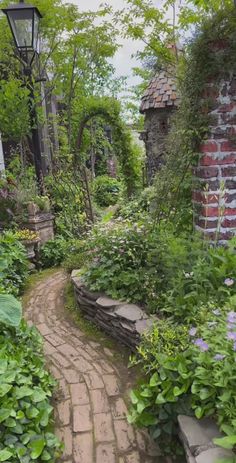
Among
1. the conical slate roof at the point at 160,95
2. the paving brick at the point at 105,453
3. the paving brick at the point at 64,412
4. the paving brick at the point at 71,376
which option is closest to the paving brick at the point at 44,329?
the paving brick at the point at 71,376

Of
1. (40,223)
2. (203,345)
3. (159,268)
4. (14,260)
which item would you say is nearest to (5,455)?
(203,345)

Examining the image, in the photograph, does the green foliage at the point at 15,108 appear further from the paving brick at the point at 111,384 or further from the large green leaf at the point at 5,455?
the large green leaf at the point at 5,455

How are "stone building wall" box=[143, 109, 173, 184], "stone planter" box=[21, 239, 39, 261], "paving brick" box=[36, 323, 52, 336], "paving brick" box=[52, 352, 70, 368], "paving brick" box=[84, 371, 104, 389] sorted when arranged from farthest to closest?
"stone building wall" box=[143, 109, 173, 184] < "stone planter" box=[21, 239, 39, 261] < "paving brick" box=[36, 323, 52, 336] < "paving brick" box=[52, 352, 70, 368] < "paving brick" box=[84, 371, 104, 389]

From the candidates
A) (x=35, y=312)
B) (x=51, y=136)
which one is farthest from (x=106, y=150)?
(x=35, y=312)

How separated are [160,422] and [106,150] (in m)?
12.2

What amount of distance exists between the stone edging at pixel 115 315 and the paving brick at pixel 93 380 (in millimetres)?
330

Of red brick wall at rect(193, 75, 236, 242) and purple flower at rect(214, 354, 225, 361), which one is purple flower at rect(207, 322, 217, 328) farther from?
red brick wall at rect(193, 75, 236, 242)

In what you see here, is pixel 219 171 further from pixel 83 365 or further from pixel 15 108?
pixel 15 108

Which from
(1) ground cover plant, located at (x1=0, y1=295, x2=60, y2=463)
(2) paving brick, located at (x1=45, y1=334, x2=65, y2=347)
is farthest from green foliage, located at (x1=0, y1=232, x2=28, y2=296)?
(1) ground cover plant, located at (x1=0, y1=295, x2=60, y2=463)

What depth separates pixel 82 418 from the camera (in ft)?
7.17

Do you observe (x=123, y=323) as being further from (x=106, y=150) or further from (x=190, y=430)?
(x=106, y=150)

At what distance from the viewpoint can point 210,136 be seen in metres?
2.67

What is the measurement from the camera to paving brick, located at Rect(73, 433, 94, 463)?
1.91 m

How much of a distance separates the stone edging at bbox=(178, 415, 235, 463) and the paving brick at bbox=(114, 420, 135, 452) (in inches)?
15.2
